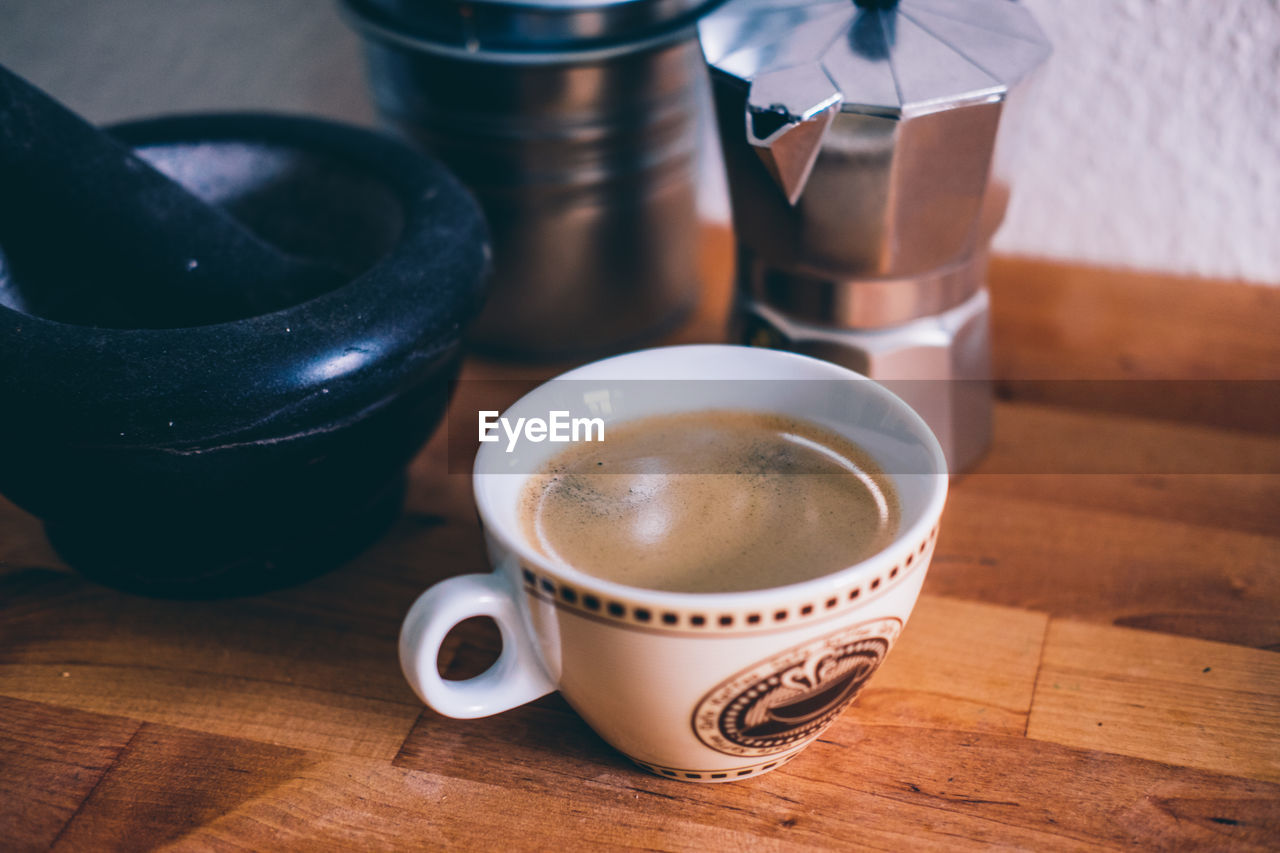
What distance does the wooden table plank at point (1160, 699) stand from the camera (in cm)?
41

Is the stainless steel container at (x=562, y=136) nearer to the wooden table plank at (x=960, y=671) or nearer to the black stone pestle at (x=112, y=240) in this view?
the black stone pestle at (x=112, y=240)

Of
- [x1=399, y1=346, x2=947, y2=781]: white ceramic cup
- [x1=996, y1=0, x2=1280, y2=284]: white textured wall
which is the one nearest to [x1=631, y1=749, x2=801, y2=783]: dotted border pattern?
[x1=399, y1=346, x2=947, y2=781]: white ceramic cup

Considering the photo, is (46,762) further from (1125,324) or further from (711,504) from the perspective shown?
(1125,324)

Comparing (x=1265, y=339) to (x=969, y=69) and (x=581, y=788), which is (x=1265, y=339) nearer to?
(x=969, y=69)

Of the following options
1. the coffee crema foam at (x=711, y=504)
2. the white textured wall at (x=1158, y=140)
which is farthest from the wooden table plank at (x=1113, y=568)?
the white textured wall at (x=1158, y=140)

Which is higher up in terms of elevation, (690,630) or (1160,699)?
(690,630)

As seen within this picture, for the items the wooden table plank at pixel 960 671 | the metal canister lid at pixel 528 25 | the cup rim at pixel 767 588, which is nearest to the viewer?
the cup rim at pixel 767 588

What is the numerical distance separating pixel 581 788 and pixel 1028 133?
51 centimetres

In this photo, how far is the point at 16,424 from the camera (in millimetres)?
386

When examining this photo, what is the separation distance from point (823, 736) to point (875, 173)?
9.8 inches

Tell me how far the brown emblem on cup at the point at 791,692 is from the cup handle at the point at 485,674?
0.23ft

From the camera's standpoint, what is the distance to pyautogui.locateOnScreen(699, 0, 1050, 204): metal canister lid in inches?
17.4

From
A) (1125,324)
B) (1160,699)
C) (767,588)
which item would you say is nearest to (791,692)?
(767,588)

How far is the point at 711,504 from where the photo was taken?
0.41 meters
